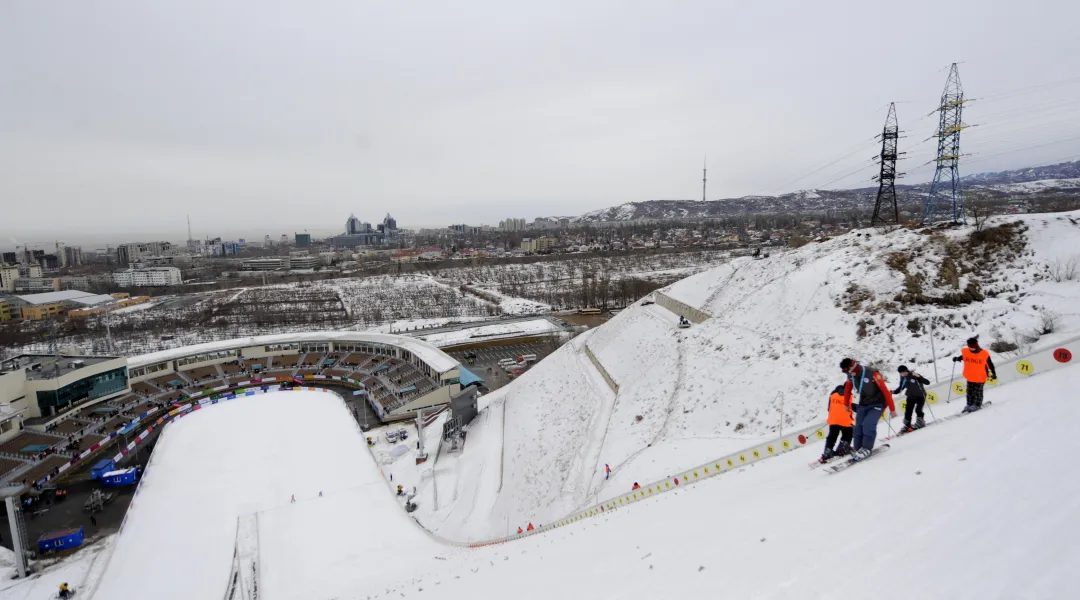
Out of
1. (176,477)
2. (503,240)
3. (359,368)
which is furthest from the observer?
(503,240)

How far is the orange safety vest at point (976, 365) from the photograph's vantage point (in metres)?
7.57

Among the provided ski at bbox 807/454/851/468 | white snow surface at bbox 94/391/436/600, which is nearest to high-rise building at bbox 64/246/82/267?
white snow surface at bbox 94/391/436/600

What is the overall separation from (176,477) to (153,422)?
37.5 ft

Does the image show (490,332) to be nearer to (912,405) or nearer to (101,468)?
(101,468)

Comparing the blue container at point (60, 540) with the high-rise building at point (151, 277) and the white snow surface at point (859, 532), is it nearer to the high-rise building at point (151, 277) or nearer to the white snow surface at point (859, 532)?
the white snow surface at point (859, 532)

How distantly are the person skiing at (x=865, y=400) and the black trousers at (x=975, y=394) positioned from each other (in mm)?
2157

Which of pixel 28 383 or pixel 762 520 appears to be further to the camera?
pixel 28 383

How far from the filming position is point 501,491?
17.3 meters

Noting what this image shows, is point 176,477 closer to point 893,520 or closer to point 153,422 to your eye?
point 153,422

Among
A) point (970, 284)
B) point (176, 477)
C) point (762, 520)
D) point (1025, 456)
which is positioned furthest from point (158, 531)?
point (970, 284)

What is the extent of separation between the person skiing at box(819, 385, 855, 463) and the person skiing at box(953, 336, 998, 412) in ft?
7.36

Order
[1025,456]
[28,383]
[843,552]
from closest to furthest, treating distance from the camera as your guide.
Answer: [843,552] → [1025,456] → [28,383]

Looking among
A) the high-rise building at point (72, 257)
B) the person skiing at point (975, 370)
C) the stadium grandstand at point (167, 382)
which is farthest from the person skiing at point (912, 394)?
the high-rise building at point (72, 257)

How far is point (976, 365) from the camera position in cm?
762
